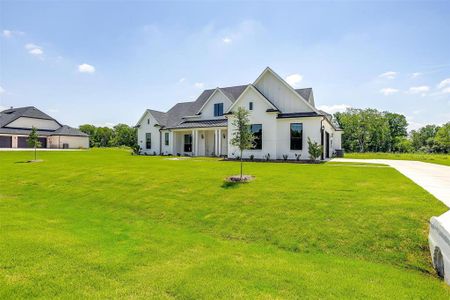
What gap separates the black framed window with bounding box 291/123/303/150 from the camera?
22.7 metres

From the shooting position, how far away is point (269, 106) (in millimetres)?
23141

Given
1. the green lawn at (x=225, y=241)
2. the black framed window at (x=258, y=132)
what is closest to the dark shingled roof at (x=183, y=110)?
the black framed window at (x=258, y=132)

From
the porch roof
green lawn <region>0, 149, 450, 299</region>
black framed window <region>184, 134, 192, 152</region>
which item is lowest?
green lawn <region>0, 149, 450, 299</region>

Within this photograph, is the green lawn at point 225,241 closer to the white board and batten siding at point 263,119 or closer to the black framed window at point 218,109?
the white board and batten siding at point 263,119

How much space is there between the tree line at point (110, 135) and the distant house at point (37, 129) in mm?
27495

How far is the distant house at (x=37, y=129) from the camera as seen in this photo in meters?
49.9

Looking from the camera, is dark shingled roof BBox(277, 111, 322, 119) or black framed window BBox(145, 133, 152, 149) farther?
black framed window BBox(145, 133, 152, 149)

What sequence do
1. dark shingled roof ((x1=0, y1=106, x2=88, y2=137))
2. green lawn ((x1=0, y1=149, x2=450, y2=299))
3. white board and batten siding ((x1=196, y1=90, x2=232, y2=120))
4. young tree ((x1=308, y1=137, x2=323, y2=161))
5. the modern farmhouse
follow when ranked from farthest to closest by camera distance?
dark shingled roof ((x1=0, y1=106, x2=88, y2=137)), white board and batten siding ((x1=196, y1=90, x2=232, y2=120)), the modern farmhouse, young tree ((x1=308, y1=137, x2=323, y2=161)), green lawn ((x1=0, y1=149, x2=450, y2=299))

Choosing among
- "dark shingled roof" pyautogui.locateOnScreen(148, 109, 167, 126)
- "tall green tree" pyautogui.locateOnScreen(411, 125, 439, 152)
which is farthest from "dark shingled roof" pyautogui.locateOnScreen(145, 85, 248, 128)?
"tall green tree" pyautogui.locateOnScreen(411, 125, 439, 152)

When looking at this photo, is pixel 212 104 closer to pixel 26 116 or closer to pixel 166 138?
pixel 166 138

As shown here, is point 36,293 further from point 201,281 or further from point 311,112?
point 311,112

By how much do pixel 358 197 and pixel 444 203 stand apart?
2301 mm

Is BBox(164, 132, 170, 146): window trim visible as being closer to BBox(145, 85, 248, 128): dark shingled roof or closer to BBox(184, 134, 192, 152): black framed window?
BBox(145, 85, 248, 128): dark shingled roof

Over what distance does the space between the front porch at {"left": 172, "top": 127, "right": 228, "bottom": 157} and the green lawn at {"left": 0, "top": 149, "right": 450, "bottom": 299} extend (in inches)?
654
